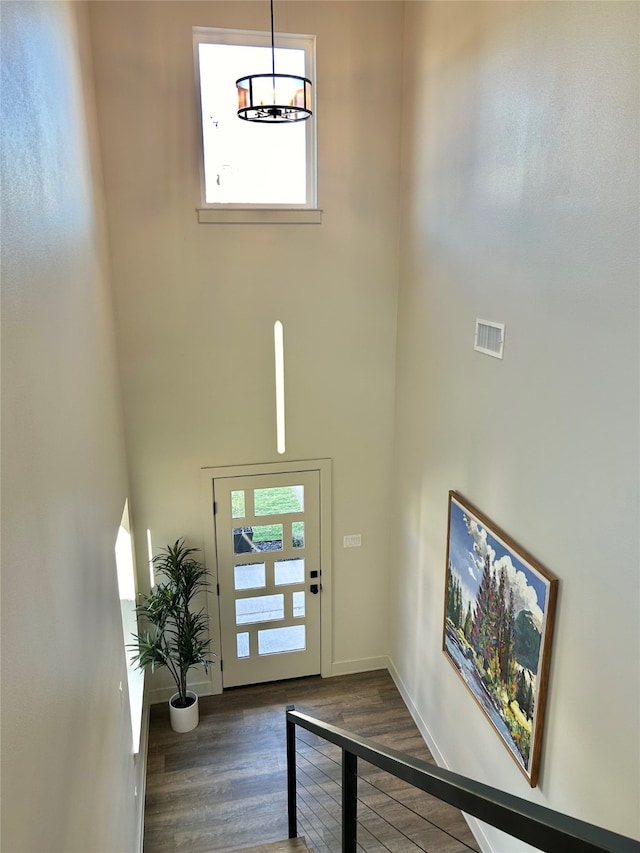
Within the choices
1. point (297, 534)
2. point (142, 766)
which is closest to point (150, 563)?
point (297, 534)

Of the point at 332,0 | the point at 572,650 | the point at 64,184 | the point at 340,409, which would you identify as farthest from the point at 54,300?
the point at 332,0

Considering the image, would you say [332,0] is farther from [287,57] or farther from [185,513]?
[185,513]

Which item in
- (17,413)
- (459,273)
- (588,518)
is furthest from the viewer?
(459,273)

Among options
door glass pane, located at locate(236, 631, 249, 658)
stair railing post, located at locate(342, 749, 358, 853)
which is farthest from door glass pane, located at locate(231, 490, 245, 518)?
stair railing post, located at locate(342, 749, 358, 853)

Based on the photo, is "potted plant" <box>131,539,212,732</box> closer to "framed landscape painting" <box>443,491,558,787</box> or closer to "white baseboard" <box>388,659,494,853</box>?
"white baseboard" <box>388,659,494,853</box>

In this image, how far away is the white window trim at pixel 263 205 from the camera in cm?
475

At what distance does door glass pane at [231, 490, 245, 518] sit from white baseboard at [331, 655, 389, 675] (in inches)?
73.4

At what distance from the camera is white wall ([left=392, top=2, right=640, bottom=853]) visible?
2627mm

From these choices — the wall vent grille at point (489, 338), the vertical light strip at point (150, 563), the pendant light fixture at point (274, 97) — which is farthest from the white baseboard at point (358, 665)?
the pendant light fixture at point (274, 97)

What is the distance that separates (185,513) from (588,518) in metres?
3.64

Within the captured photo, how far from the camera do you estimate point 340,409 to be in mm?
5660

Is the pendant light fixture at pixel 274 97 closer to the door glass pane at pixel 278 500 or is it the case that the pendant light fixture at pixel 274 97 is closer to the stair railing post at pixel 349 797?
the door glass pane at pixel 278 500

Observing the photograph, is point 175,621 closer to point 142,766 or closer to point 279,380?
point 142,766

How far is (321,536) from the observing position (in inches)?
233
